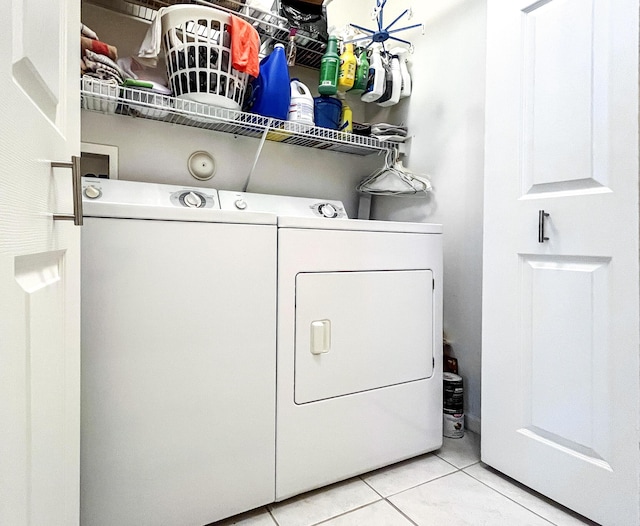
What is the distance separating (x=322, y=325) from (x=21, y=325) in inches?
37.3

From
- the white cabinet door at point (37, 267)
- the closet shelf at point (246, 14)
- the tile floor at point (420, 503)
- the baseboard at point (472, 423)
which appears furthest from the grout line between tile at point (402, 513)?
the closet shelf at point (246, 14)

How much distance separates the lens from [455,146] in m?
1.87

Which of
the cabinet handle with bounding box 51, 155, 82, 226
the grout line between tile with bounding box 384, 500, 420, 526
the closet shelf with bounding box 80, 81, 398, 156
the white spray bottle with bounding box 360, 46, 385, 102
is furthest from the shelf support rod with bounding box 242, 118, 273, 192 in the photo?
the grout line between tile with bounding box 384, 500, 420, 526

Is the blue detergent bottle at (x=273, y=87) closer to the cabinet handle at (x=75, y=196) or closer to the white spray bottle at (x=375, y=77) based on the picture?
the white spray bottle at (x=375, y=77)

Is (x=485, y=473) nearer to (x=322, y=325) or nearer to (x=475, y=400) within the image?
(x=475, y=400)

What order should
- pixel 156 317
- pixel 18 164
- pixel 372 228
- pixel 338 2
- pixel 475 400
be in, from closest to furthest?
1. pixel 18 164
2. pixel 156 317
3. pixel 372 228
4. pixel 475 400
5. pixel 338 2

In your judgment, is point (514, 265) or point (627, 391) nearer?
point (627, 391)

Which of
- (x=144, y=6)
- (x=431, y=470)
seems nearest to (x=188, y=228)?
(x=144, y=6)

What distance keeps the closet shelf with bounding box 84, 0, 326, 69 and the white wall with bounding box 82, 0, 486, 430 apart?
5 cm

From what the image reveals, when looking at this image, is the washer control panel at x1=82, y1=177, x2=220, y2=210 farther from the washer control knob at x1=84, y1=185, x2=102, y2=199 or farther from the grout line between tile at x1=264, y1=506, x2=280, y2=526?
the grout line between tile at x1=264, y1=506, x2=280, y2=526

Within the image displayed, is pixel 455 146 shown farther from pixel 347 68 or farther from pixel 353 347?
pixel 353 347

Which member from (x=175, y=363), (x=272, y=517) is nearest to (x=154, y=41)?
(x=175, y=363)

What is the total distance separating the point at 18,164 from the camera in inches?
17.8

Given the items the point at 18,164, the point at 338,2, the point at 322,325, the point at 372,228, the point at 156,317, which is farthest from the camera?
Answer: the point at 338,2
